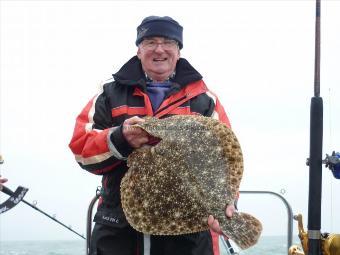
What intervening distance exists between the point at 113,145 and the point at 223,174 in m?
0.75

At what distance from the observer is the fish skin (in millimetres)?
3166

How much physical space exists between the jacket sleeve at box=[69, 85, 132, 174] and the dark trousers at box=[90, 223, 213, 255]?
46 cm

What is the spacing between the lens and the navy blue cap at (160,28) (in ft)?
12.5

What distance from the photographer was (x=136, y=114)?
3719mm

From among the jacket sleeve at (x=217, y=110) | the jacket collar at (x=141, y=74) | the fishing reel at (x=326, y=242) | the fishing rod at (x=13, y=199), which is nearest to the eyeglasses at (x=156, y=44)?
the jacket collar at (x=141, y=74)

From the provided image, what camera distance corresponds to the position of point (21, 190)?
8.14 metres

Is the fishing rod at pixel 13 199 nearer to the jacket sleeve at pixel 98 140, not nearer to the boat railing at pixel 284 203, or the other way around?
the boat railing at pixel 284 203

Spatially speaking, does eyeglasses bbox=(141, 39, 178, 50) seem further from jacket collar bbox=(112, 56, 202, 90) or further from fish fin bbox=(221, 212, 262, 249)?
fish fin bbox=(221, 212, 262, 249)

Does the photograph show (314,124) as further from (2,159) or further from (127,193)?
(2,159)

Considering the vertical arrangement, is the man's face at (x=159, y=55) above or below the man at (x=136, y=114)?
above

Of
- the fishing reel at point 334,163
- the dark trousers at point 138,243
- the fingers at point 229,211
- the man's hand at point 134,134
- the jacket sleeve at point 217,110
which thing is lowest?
the dark trousers at point 138,243

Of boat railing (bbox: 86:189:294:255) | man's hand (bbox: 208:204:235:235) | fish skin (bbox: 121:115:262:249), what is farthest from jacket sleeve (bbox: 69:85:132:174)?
boat railing (bbox: 86:189:294:255)

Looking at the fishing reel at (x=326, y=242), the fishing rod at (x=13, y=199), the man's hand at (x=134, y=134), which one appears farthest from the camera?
the fishing rod at (x=13, y=199)

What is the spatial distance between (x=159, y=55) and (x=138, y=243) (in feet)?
4.62
